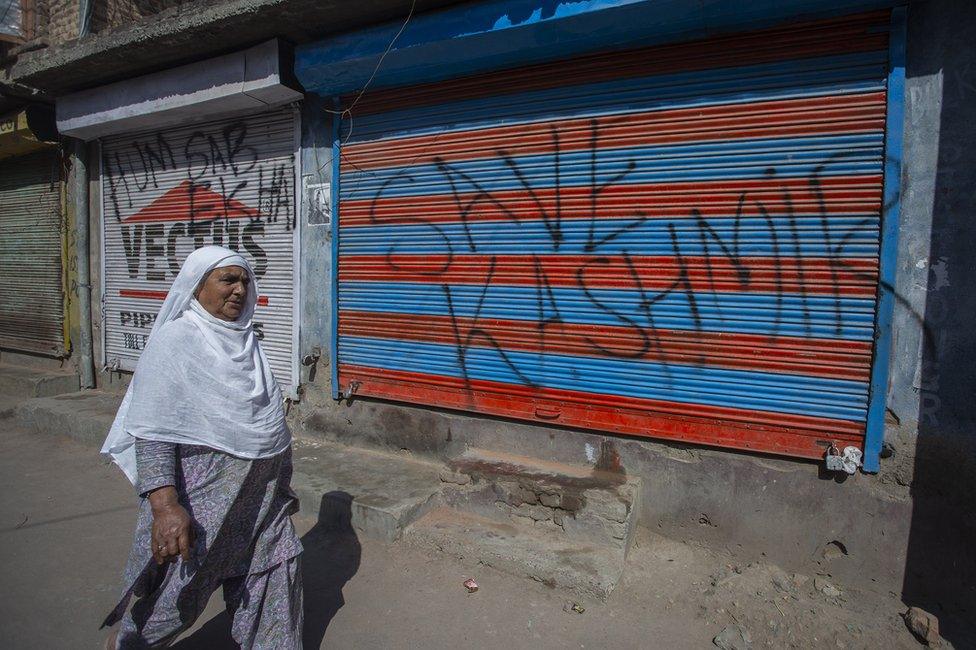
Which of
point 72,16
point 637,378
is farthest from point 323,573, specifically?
point 72,16

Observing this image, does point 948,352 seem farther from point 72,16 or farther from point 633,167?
point 72,16

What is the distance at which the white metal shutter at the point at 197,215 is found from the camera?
17.6ft

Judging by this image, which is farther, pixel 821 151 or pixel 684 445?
pixel 684 445

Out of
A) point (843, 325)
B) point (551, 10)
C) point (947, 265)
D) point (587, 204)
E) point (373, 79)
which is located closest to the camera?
point (947, 265)

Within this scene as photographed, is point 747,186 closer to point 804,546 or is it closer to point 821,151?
point 821,151

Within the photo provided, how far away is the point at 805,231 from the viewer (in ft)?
10.5

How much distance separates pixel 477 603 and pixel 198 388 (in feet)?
6.05

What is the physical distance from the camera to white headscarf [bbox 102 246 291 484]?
2.05 m

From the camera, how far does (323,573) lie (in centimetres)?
334

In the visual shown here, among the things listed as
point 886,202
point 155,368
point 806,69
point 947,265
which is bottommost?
point 155,368

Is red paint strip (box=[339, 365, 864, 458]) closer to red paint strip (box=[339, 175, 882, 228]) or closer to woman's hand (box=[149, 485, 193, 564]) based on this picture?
red paint strip (box=[339, 175, 882, 228])

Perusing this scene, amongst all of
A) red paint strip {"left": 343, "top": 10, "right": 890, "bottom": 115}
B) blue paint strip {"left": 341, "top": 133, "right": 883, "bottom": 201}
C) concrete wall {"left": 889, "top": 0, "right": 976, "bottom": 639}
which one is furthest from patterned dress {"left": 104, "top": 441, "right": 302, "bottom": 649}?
concrete wall {"left": 889, "top": 0, "right": 976, "bottom": 639}

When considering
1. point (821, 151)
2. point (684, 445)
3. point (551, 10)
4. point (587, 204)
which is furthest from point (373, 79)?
point (684, 445)

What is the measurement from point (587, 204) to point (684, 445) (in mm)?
1682
